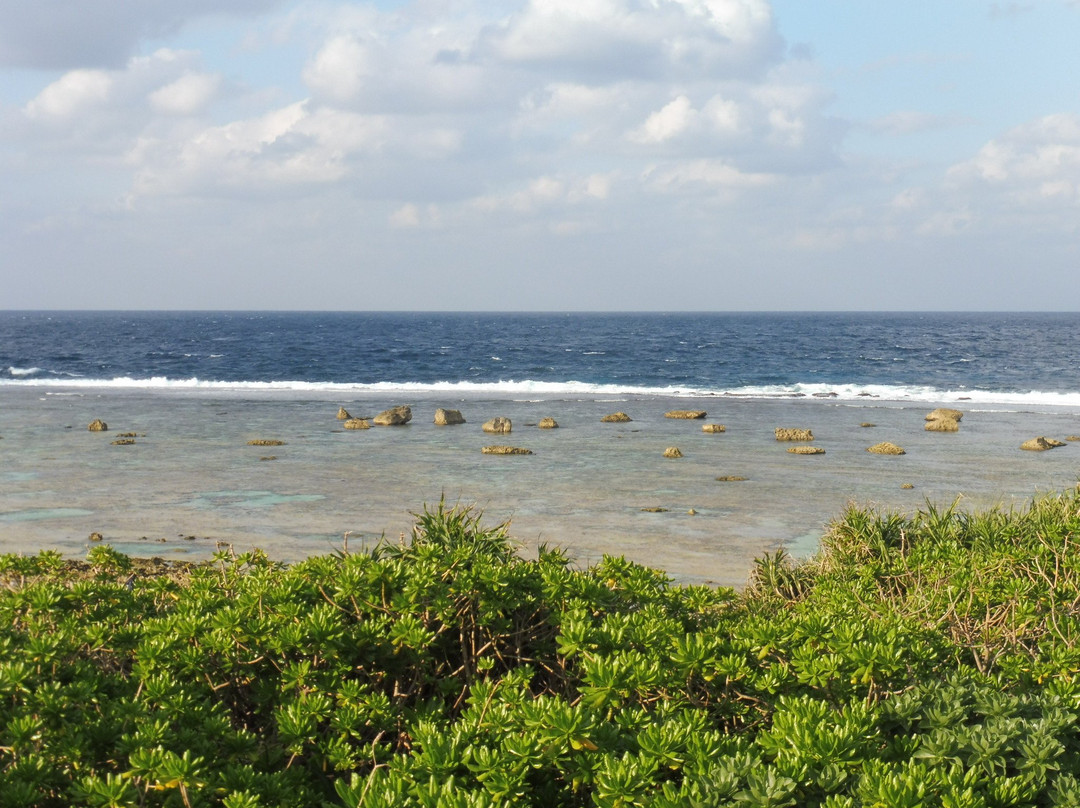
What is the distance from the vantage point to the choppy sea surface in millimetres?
14758

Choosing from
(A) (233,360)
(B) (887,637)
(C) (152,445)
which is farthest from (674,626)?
(A) (233,360)

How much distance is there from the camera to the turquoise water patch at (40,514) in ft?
49.4

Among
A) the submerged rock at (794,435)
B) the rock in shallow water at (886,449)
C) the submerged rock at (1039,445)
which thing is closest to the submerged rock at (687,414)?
the submerged rock at (794,435)

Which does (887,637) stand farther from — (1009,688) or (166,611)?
(166,611)

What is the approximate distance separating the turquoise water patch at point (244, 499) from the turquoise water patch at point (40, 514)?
1.88m

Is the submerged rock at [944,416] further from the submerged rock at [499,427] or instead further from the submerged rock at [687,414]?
the submerged rock at [499,427]

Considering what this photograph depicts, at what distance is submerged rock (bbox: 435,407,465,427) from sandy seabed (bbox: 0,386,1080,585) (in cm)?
38

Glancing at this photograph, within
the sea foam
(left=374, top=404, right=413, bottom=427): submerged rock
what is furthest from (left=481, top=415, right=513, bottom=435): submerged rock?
the sea foam

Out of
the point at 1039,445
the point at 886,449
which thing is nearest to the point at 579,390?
the point at 886,449

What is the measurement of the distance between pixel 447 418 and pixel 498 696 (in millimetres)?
26713

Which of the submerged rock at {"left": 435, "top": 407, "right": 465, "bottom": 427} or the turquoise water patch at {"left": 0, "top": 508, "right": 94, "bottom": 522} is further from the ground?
the submerged rock at {"left": 435, "top": 407, "right": 465, "bottom": 427}

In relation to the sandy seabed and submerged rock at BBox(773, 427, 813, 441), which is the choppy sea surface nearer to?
the sandy seabed

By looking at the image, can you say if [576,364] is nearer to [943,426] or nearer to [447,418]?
[447,418]

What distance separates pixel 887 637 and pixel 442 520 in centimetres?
338
